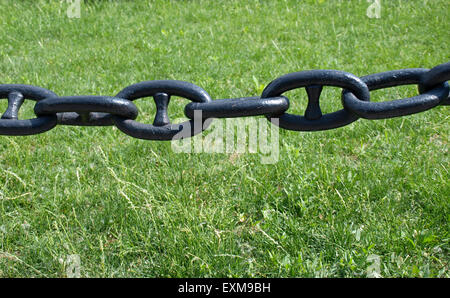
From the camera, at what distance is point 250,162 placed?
9.10 feet

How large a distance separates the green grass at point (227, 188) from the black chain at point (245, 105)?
60 centimetres

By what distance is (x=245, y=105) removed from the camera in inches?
59.8

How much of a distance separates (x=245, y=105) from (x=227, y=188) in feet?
3.60

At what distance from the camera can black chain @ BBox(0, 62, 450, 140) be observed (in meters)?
1.54

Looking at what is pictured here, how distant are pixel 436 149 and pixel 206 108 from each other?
1.80m

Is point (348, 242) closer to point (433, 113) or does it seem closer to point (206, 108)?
point (206, 108)

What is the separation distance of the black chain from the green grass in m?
0.60

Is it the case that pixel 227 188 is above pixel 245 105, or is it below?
below

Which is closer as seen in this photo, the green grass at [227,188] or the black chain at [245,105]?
the black chain at [245,105]

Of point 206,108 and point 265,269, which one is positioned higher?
point 206,108

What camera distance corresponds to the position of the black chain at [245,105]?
5.04 feet

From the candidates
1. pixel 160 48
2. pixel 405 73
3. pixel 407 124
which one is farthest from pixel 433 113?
pixel 160 48

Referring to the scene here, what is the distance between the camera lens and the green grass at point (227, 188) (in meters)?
2.14

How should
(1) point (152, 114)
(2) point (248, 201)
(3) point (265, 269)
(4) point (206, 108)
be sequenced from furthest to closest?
(1) point (152, 114) → (2) point (248, 201) → (3) point (265, 269) → (4) point (206, 108)
